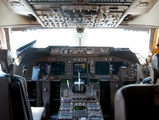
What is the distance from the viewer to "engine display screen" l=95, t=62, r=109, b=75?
365 cm

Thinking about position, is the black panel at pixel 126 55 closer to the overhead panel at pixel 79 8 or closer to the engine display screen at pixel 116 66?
the engine display screen at pixel 116 66

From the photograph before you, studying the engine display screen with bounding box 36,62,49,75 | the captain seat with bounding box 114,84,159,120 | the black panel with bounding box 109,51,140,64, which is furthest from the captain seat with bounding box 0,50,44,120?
the black panel with bounding box 109,51,140,64

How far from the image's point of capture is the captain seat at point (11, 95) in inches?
Result: 66.0

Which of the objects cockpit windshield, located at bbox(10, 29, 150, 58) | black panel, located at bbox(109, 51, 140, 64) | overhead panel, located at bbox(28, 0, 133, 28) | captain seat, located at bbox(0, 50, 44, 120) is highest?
overhead panel, located at bbox(28, 0, 133, 28)

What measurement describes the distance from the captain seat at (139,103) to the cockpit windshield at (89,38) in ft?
9.47

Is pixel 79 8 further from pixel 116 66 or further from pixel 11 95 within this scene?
pixel 116 66

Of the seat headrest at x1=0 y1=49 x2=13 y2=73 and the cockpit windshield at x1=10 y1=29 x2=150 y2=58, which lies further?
the cockpit windshield at x1=10 y1=29 x2=150 y2=58

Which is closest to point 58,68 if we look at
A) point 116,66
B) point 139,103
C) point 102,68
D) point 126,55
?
point 102,68

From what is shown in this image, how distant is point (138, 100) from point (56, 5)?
1.06 meters

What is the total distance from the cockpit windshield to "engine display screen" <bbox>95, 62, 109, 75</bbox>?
617 mm

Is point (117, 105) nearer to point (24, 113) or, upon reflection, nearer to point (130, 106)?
point (130, 106)

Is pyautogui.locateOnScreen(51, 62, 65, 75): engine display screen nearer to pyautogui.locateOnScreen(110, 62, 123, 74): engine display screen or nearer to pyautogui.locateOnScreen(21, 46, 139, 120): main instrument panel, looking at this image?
pyautogui.locateOnScreen(21, 46, 139, 120): main instrument panel

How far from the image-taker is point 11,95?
1.72 m

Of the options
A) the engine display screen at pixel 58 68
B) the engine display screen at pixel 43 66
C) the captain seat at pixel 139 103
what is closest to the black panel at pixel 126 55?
the engine display screen at pixel 58 68
